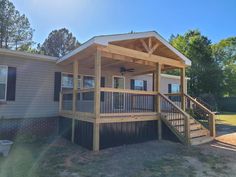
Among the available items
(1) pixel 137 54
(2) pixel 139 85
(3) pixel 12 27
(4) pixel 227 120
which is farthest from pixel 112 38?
(3) pixel 12 27

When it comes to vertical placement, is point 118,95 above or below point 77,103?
above

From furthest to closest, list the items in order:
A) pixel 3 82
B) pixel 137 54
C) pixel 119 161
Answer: pixel 3 82 → pixel 137 54 → pixel 119 161

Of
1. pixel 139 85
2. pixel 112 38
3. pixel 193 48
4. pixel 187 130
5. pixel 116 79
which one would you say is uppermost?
pixel 193 48

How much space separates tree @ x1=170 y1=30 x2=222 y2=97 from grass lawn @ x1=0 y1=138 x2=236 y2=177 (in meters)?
20.5

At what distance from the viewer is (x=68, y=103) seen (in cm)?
928

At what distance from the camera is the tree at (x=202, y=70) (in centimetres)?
2589

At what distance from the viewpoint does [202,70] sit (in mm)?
26219

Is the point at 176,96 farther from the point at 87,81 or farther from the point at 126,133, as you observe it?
the point at 126,133

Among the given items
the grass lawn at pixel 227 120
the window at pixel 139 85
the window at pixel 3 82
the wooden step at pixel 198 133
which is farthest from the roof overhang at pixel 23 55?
the grass lawn at pixel 227 120

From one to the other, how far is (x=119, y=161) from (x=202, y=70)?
23703 millimetres

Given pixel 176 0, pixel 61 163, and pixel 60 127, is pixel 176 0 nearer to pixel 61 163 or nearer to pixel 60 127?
pixel 60 127

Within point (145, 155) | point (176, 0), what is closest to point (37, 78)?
point (145, 155)

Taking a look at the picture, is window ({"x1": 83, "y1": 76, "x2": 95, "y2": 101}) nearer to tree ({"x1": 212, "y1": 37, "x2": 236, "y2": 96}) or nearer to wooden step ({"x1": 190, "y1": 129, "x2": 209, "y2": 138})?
wooden step ({"x1": 190, "y1": 129, "x2": 209, "y2": 138})

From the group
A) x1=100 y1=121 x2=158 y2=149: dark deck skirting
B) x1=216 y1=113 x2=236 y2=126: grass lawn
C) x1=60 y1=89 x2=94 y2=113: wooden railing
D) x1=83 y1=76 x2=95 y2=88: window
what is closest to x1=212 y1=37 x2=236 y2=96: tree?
x1=216 y1=113 x2=236 y2=126: grass lawn
